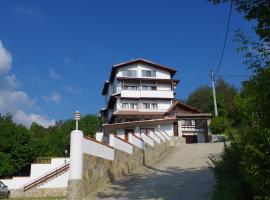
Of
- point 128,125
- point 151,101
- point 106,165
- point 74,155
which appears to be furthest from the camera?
point 151,101

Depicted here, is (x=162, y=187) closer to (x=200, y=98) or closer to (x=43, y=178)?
(x=43, y=178)

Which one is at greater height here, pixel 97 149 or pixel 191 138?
pixel 191 138

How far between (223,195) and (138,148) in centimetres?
1570

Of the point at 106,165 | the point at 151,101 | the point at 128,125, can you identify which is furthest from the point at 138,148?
the point at 151,101

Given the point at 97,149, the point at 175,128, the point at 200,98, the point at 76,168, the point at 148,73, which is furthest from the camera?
the point at 200,98

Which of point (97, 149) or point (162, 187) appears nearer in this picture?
point (162, 187)

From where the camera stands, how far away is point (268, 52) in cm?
882

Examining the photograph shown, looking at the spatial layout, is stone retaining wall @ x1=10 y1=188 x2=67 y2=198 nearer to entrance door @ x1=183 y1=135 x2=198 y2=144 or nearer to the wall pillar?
the wall pillar

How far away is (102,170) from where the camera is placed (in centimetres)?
1630

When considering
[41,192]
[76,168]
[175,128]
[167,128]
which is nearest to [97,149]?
[76,168]

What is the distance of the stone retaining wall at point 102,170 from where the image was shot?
13282mm

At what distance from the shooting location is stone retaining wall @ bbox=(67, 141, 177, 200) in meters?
13.3

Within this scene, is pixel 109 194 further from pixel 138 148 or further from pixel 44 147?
pixel 44 147

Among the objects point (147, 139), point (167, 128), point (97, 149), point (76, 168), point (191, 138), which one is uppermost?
point (167, 128)
